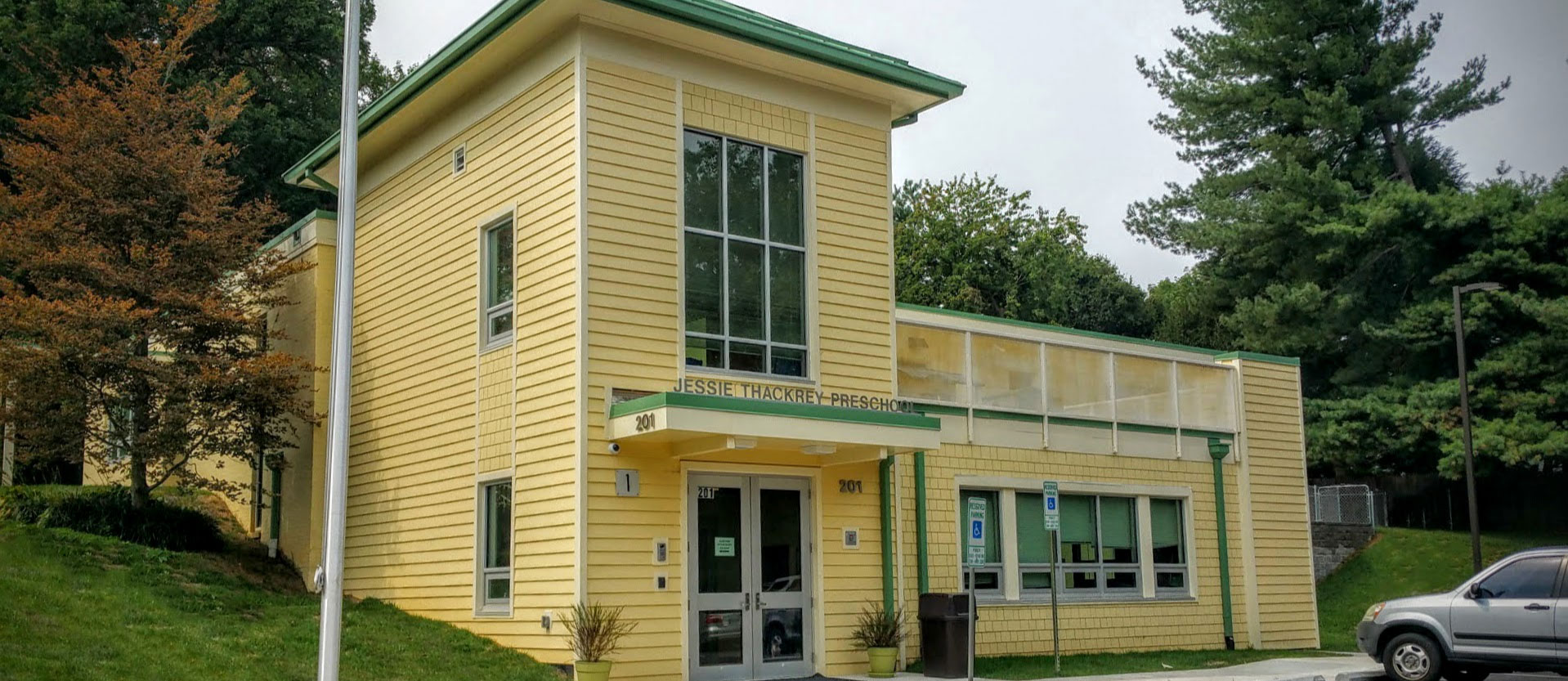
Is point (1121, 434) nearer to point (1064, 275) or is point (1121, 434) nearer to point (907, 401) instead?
point (907, 401)

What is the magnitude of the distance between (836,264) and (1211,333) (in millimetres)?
33848

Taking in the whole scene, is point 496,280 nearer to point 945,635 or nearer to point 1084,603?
point 945,635

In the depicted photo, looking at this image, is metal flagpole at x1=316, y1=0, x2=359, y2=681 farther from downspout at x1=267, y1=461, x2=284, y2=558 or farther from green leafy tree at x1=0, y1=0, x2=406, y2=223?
green leafy tree at x1=0, y1=0, x2=406, y2=223

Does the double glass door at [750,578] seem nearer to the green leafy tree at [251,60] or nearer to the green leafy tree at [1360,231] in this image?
the green leafy tree at [251,60]

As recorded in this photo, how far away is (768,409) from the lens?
1539cm

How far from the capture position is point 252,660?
13883 millimetres

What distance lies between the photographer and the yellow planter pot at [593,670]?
47.7ft

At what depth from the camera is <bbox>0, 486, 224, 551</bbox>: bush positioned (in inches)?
765

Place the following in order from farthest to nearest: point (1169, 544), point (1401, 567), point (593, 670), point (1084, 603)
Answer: point (1401, 567), point (1169, 544), point (1084, 603), point (593, 670)

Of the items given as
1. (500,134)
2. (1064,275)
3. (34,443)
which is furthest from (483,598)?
(1064,275)

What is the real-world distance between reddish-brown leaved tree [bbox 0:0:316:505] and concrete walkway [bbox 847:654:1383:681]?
→ 10.4 meters

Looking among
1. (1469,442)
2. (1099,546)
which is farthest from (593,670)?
(1469,442)

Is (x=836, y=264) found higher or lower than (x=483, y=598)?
higher

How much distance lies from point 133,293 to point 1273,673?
663 inches
